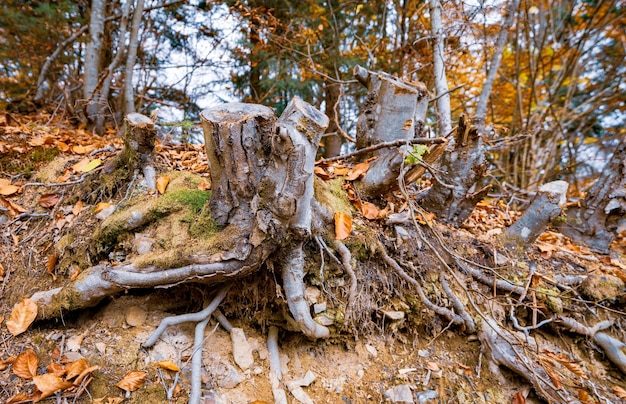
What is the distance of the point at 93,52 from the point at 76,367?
13.2ft

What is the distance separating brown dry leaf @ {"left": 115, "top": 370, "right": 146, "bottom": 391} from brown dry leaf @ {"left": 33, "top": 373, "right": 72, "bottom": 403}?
0.77 feet

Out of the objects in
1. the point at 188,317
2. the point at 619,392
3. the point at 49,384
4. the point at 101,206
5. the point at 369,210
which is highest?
the point at 369,210

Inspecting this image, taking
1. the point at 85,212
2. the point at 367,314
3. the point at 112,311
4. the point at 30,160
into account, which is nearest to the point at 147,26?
the point at 30,160

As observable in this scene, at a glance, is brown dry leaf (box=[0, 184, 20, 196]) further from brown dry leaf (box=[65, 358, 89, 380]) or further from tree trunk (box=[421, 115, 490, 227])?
tree trunk (box=[421, 115, 490, 227])

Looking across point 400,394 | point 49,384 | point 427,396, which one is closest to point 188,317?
point 49,384

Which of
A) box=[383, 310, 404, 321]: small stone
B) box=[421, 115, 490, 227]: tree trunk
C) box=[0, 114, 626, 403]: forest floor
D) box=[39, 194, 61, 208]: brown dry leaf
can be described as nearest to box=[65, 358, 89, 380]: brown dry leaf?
box=[0, 114, 626, 403]: forest floor

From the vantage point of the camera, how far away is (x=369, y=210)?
228 cm

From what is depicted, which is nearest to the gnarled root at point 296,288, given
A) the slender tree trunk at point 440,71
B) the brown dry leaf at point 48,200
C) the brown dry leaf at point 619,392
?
the brown dry leaf at point 48,200

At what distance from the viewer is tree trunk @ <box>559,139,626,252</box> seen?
2.86m

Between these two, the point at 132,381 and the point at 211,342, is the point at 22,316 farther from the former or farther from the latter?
the point at 211,342

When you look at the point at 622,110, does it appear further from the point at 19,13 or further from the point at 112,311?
the point at 19,13

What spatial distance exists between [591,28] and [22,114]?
985cm

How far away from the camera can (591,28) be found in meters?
5.72

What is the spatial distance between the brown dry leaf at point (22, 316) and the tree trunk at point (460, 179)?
9.73ft
